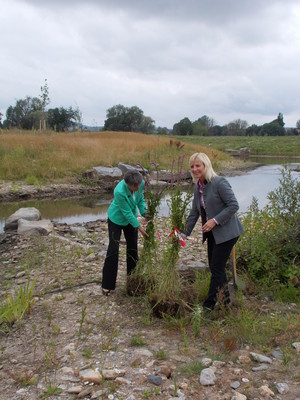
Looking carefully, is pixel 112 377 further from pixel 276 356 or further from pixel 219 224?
pixel 219 224

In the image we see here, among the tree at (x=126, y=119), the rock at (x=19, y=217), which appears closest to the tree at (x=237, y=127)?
the tree at (x=126, y=119)

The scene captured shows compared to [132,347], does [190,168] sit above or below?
above

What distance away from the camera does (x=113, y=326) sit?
4176 mm

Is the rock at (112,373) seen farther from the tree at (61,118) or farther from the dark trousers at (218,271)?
the tree at (61,118)

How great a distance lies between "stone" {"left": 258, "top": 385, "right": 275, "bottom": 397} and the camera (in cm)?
292

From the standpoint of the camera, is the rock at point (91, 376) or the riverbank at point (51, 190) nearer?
the rock at point (91, 376)

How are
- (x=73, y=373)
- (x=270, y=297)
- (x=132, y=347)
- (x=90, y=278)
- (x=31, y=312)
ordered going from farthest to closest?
(x=90, y=278) < (x=270, y=297) < (x=31, y=312) < (x=132, y=347) < (x=73, y=373)

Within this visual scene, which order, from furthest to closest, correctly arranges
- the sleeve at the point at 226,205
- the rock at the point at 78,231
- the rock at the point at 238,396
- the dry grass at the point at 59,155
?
1. the dry grass at the point at 59,155
2. the rock at the point at 78,231
3. the sleeve at the point at 226,205
4. the rock at the point at 238,396

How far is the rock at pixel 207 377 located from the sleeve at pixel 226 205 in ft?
4.96

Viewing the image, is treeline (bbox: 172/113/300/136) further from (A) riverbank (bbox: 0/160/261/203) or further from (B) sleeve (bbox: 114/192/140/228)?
(B) sleeve (bbox: 114/192/140/228)

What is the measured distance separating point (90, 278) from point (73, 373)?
234 cm

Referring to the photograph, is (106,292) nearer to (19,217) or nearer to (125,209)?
(125,209)

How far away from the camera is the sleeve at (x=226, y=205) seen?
4148 millimetres

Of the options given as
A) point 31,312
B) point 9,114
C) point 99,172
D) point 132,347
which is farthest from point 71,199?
point 9,114
